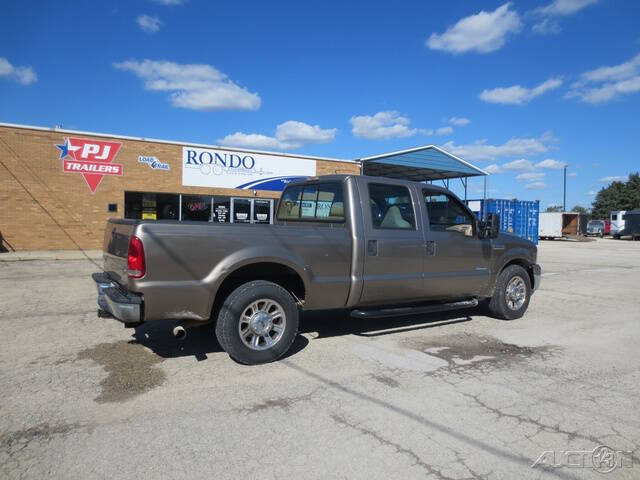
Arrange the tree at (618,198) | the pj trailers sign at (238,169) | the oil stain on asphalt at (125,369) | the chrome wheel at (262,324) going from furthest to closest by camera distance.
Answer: the tree at (618,198)
the pj trailers sign at (238,169)
the chrome wheel at (262,324)
the oil stain on asphalt at (125,369)

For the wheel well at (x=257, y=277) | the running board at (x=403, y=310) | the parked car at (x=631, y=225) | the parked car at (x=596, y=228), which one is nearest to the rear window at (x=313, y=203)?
the wheel well at (x=257, y=277)

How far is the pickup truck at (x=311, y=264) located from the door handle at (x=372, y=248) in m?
0.01

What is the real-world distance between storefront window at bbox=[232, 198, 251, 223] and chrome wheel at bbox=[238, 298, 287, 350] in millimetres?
16421

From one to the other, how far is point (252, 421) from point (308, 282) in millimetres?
1890

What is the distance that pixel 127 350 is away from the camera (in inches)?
210

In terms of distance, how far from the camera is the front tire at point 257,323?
185 inches

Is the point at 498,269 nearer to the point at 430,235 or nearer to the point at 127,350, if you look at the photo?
the point at 430,235

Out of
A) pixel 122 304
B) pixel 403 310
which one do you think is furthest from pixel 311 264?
pixel 122 304

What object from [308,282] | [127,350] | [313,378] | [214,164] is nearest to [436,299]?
[308,282]

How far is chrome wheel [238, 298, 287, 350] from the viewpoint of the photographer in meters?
4.83

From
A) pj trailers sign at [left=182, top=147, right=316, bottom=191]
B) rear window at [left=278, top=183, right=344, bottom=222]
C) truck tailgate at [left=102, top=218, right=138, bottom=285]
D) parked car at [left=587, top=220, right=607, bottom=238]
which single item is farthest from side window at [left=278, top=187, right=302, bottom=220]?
parked car at [left=587, top=220, right=607, bottom=238]

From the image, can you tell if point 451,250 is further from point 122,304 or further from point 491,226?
point 122,304

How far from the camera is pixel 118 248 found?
16.0 ft

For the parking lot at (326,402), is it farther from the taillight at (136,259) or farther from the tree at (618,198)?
the tree at (618,198)
